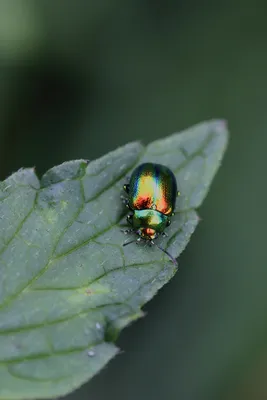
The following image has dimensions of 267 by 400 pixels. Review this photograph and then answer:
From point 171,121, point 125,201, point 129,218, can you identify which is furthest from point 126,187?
point 171,121

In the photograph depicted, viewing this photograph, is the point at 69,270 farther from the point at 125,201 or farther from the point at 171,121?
the point at 171,121

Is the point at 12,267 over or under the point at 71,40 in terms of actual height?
under

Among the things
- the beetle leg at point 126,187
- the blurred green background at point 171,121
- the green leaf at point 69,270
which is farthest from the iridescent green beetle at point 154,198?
the blurred green background at point 171,121

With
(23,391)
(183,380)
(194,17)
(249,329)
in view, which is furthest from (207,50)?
(23,391)

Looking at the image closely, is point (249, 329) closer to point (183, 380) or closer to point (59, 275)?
point (183, 380)

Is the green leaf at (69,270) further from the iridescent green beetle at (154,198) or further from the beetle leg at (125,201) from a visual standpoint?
the iridescent green beetle at (154,198)

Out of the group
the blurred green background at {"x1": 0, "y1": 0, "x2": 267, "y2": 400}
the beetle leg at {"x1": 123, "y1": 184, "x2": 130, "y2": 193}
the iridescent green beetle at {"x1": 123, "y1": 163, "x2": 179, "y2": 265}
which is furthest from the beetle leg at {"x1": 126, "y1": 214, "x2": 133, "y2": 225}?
the blurred green background at {"x1": 0, "y1": 0, "x2": 267, "y2": 400}
